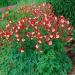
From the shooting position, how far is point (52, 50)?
6340mm

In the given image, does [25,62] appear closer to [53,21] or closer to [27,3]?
[53,21]

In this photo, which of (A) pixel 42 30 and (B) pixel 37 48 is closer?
(B) pixel 37 48

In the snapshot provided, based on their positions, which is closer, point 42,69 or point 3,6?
point 42,69

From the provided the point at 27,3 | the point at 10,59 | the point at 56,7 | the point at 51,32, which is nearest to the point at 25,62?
the point at 10,59

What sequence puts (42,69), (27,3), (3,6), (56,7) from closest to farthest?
(42,69) < (56,7) < (27,3) < (3,6)

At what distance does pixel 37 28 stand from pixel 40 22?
6.8 inches

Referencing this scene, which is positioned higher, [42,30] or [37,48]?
[42,30]

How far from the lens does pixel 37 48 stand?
6.26 metres

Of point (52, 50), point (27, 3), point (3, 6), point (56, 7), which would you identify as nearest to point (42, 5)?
point (56, 7)

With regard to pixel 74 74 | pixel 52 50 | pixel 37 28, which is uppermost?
pixel 37 28

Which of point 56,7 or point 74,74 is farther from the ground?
point 56,7

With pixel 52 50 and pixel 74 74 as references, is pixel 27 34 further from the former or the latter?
pixel 74 74

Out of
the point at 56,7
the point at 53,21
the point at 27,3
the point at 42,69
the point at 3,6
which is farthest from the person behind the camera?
the point at 3,6

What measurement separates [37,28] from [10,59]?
2.61 ft
